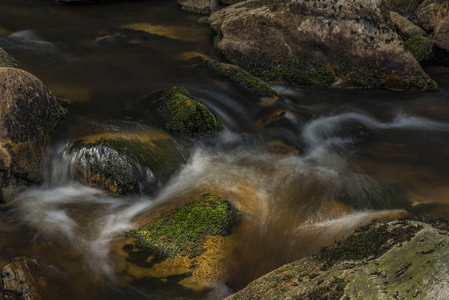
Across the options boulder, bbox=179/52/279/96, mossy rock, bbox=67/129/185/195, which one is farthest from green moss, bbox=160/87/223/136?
boulder, bbox=179/52/279/96

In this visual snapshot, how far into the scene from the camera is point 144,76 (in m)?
10.5

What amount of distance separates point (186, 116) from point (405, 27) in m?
9.15

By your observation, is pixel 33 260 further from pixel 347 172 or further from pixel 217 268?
pixel 347 172

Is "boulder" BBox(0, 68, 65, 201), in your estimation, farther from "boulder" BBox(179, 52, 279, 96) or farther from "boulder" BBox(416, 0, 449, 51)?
"boulder" BBox(416, 0, 449, 51)

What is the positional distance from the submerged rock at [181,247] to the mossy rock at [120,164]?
69cm

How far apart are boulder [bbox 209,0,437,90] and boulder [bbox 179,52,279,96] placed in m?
0.99

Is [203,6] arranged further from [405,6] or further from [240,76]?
[405,6]

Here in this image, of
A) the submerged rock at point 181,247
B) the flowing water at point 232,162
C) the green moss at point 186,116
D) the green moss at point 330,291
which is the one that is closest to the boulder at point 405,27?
the flowing water at point 232,162

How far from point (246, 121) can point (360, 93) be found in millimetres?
3700

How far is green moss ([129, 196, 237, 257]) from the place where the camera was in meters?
5.59

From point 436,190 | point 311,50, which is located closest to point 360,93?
point 311,50

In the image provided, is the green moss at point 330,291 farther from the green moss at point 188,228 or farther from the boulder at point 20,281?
the boulder at point 20,281

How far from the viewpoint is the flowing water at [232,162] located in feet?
18.4

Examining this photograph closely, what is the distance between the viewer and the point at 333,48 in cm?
1155
